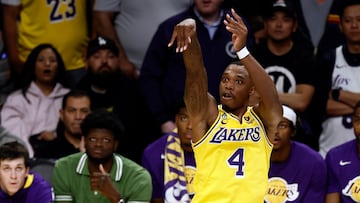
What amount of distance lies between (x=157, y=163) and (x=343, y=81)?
6.00ft

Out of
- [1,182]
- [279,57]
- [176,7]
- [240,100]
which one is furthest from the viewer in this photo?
[176,7]

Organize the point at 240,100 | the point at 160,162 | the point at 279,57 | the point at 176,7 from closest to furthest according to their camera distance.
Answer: the point at 240,100
the point at 160,162
the point at 279,57
the point at 176,7

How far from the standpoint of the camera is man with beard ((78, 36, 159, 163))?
10156 mm

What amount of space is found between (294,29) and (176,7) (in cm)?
121

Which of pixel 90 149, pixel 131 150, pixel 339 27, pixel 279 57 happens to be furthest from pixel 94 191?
pixel 339 27

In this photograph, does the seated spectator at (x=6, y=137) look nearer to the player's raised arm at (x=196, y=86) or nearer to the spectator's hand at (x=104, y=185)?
the spectator's hand at (x=104, y=185)

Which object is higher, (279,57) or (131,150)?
(279,57)

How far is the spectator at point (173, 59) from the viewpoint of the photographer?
32.6ft

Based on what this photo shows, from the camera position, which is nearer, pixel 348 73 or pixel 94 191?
pixel 94 191

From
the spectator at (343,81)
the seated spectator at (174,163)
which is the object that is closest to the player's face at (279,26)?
the spectator at (343,81)

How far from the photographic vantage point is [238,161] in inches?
288

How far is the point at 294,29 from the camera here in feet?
32.9

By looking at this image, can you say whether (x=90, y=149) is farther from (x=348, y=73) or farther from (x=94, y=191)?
(x=348, y=73)

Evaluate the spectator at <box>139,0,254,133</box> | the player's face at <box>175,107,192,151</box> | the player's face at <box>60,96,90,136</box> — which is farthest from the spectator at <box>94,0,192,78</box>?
the player's face at <box>175,107,192,151</box>
